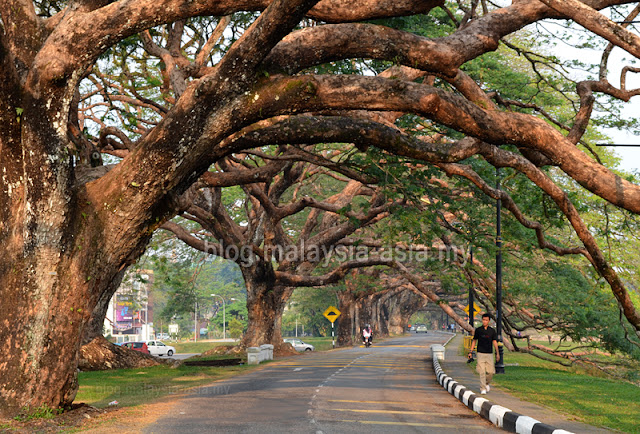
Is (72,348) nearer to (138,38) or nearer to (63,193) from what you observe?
(63,193)

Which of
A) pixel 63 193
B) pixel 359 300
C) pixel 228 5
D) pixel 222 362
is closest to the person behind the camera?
pixel 228 5

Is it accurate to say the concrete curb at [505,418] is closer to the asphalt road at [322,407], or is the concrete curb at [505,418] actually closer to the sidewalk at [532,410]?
the asphalt road at [322,407]

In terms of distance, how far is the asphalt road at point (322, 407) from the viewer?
32.2 feet

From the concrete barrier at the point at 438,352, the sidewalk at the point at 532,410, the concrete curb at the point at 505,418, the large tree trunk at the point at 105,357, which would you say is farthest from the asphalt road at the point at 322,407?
the concrete barrier at the point at 438,352

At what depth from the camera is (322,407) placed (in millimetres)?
12234

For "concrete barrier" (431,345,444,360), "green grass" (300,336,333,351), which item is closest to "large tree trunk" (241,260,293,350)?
"concrete barrier" (431,345,444,360)

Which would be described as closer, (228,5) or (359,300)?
(228,5)

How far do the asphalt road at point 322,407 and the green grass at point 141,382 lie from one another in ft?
3.34

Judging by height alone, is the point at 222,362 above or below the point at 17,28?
below

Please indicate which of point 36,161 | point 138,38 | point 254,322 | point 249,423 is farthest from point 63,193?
point 254,322

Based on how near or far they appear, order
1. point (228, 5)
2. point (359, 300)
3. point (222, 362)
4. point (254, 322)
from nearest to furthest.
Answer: point (228, 5) → point (222, 362) → point (254, 322) → point (359, 300)

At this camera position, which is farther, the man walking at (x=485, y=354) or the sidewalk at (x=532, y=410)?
the man walking at (x=485, y=354)

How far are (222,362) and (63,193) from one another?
18.1m

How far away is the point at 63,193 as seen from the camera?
10.5 meters
